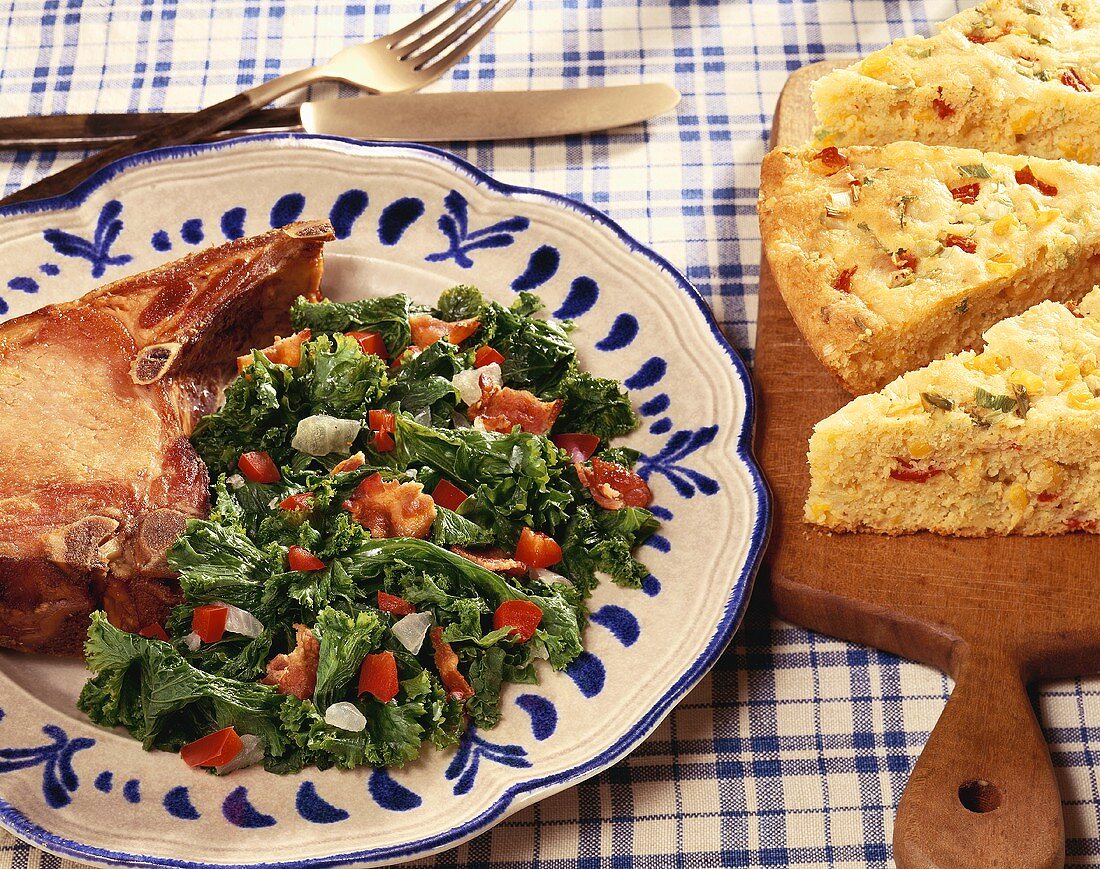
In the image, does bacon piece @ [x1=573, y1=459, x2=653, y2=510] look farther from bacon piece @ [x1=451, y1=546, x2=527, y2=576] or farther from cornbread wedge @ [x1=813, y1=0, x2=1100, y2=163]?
cornbread wedge @ [x1=813, y1=0, x2=1100, y2=163]

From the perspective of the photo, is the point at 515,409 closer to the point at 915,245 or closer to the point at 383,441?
the point at 383,441

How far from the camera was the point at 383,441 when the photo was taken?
4578mm

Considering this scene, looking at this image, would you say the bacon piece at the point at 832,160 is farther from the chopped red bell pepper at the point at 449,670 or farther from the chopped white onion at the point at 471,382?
the chopped red bell pepper at the point at 449,670

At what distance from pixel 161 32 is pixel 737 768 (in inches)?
214

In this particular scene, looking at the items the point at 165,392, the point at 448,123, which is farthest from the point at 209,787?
the point at 448,123

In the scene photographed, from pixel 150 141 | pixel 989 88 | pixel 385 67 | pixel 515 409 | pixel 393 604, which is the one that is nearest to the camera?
pixel 393 604

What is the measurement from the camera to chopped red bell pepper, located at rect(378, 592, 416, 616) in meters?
4.06

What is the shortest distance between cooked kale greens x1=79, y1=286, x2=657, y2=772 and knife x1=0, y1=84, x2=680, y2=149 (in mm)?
1502

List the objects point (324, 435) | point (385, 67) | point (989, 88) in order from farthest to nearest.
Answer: point (385, 67), point (989, 88), point (324, 435)

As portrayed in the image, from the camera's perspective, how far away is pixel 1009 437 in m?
4.41

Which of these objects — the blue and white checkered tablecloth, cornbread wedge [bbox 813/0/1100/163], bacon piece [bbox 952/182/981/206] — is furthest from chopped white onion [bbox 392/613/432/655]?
Answer: cornbread wedge [bbox 813/0/1100/163]

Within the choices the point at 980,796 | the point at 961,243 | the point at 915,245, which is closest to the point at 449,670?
the point at 980,796

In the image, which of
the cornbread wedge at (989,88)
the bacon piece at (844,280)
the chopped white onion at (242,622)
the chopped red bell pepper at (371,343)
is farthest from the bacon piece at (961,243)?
the chopped white onion at (242,622)

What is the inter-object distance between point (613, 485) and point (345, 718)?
141cm
